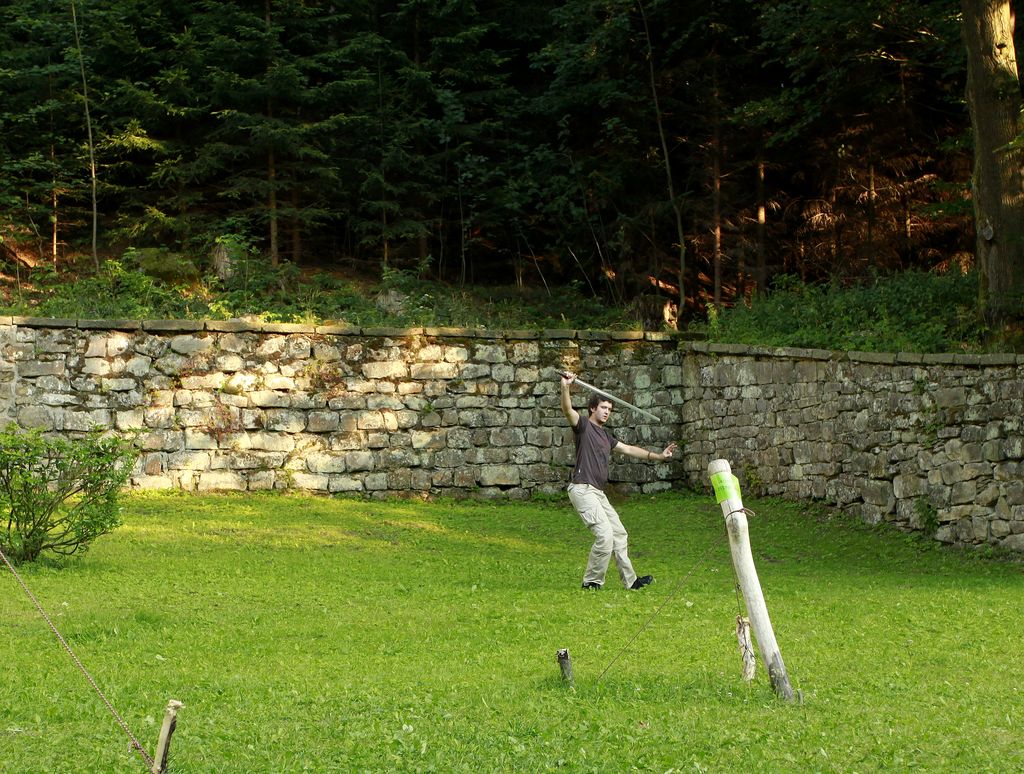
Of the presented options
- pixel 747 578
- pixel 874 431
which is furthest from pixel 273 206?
pixel 747 578

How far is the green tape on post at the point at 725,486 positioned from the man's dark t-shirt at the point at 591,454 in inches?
168

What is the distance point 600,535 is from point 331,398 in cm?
696

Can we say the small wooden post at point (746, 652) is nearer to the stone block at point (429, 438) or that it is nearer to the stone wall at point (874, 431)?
the stone wall at point (874, 431)

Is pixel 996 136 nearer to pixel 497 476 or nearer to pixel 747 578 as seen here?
pixel 497 476

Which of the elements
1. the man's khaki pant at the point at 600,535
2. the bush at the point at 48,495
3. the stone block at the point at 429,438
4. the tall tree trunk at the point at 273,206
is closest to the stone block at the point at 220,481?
the stone block at the point at 429,438

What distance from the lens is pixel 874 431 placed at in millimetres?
12969

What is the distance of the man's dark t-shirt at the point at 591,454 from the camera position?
9984 millimetres

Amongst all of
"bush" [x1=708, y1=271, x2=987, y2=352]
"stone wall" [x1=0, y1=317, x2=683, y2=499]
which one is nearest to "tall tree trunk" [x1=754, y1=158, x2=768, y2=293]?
"bush" [x1=708, y1=271, x2=987, y2=352]

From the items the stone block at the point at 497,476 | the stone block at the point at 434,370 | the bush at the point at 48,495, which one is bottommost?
the stone block at the point at 497,476

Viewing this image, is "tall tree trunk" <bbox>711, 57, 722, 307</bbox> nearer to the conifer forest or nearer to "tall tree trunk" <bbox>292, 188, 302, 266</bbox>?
the conifer forest

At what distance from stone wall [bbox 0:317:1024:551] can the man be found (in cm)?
414

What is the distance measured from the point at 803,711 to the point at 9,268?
1807 cm

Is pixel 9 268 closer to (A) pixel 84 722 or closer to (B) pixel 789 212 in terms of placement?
(B) pixel 789 212

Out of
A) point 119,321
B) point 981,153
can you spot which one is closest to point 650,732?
point 981,153
